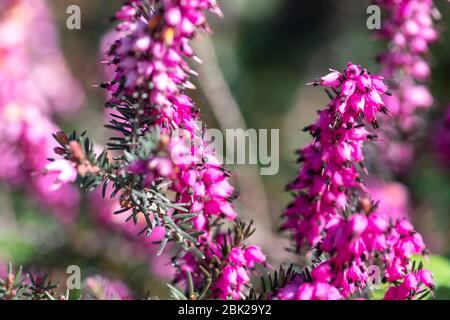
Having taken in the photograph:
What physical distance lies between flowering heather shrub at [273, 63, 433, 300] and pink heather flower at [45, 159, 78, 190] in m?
0.47

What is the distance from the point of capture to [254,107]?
16.6 ft

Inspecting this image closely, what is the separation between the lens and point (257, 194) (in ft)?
10.9

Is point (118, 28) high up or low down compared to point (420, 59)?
down

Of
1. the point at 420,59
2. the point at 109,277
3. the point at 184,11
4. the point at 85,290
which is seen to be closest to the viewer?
the point at 184,11

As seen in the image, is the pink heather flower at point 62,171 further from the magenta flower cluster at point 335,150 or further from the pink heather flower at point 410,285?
the pink heather flower at point 410,285

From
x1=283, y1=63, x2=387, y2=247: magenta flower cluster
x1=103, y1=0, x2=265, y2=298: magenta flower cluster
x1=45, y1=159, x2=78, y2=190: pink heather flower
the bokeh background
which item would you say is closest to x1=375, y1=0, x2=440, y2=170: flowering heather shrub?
the bokeh background

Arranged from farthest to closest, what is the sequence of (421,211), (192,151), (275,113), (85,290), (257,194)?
(275,113) < (257,194) < (421,211) < (85,290) < (192,151)

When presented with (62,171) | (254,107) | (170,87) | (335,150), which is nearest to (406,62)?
(335,150)

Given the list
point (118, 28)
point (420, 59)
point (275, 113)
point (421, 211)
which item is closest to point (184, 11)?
point (118, 28)

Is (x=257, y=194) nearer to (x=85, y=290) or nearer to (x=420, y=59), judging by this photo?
(x=420, y=59)

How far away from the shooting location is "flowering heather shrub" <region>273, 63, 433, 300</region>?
1.17 m

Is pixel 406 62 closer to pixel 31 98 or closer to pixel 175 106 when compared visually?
pixel 175 106

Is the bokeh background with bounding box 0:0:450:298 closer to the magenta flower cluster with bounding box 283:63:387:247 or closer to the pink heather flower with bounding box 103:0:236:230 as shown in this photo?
the magenta flower cluster with bounding box 283:63:387:247
